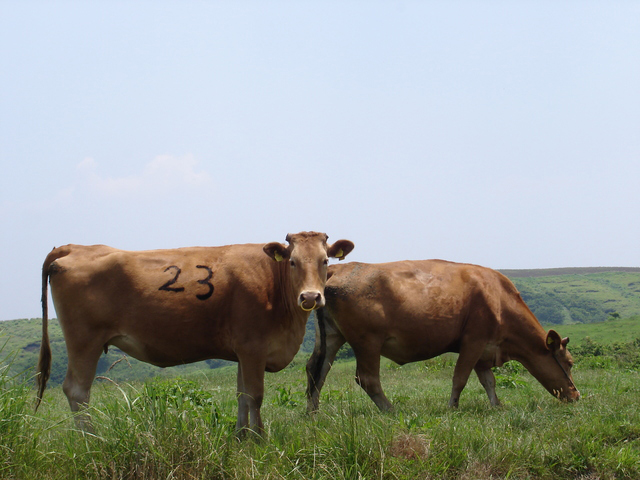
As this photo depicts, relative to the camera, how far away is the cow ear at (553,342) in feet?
34.0

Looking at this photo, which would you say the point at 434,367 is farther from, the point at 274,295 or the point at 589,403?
the point at 274,295

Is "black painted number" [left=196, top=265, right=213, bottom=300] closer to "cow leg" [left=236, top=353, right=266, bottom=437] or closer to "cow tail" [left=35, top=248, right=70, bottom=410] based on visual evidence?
"cow leg" [left=236, top=353, right=266, bottom=437]

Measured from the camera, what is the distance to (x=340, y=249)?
26.8 feet

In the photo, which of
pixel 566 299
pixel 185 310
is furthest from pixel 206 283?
pixel 566 299

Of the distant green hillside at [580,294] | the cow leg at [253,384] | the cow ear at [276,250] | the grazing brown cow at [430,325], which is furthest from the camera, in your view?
the distant green hillside at [580,294]

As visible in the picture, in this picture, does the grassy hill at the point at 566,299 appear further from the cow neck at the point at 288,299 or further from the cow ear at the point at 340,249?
the cow neck at the point at 288,299

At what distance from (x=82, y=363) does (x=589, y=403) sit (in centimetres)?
697

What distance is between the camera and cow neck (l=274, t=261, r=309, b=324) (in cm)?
744

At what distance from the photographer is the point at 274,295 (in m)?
7.43

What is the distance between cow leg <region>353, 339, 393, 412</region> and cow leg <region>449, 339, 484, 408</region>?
1.21 meters

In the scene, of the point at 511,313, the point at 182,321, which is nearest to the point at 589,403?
the point at 511,313

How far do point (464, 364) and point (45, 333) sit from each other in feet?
20.7

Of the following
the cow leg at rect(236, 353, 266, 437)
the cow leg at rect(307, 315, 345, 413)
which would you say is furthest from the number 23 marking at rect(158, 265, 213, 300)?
the cow leg at rect(307, 315, 345, 413)

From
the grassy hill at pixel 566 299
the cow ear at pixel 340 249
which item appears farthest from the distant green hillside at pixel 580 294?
the cow ear at pixel 340 249
